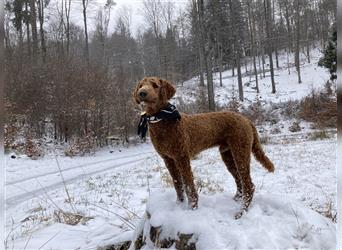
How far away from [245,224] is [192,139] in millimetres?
977

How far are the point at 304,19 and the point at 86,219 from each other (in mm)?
42201

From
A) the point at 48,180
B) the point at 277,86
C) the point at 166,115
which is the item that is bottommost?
the point at 48,180

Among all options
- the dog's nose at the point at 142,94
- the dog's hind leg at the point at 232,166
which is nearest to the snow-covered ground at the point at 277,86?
the dog's hind leg at the point at 232,166

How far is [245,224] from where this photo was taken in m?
3.53

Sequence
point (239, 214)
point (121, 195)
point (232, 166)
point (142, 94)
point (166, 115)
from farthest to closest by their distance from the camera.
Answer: point (121, 195), point (232, 166), point (239, 214), point (166, 115), point (142, 94)

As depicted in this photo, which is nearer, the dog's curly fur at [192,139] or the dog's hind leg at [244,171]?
the dog's curly fur at [192,139]

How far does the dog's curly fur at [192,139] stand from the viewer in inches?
138

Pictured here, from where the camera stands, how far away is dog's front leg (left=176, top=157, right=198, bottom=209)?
11.7ft

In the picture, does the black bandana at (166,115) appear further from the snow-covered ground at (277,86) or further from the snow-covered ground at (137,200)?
the snow-covered ground at (277,86)

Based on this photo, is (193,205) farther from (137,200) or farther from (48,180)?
(48,180)

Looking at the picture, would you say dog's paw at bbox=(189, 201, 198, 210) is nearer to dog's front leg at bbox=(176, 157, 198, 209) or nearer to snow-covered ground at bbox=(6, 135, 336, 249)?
dog's front leg at bbox=(176, 157, 198, 209)

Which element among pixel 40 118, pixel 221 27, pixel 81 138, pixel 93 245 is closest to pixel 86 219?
pixel 93 245

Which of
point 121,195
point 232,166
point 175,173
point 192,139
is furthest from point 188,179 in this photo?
point 121,195

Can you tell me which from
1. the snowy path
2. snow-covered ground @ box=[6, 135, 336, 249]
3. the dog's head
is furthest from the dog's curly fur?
the snowy path
